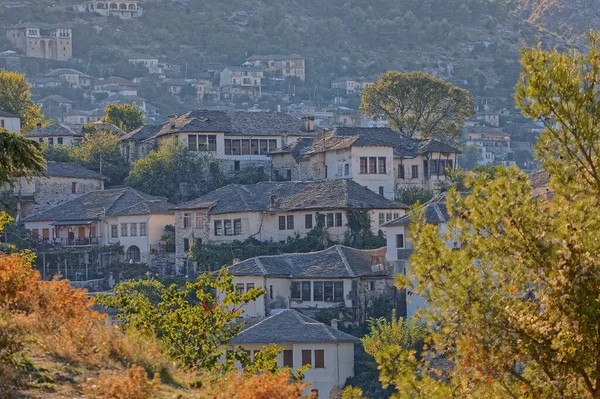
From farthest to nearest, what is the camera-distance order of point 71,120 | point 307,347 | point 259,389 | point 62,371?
point 71,120 < point 307,347 < point 62,371 < point 259,389

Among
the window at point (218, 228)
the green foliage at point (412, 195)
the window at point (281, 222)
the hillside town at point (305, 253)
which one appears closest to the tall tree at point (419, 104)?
the hillside town at point (305, 253)

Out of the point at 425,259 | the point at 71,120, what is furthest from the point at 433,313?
the point at 71,120

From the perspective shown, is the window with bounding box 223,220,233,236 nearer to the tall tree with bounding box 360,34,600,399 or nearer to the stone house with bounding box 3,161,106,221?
the stone house with bounding box 3,161,106,221

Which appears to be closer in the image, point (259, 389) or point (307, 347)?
point (259, 389)

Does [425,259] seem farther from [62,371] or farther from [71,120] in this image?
[71,120]

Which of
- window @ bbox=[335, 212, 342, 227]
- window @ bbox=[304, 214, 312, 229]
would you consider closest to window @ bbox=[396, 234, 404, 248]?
window @ bbox=[335, 212, 342, 227]

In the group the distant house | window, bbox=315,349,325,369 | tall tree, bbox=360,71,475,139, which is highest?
tall tree, bbox=360,71,475,139
